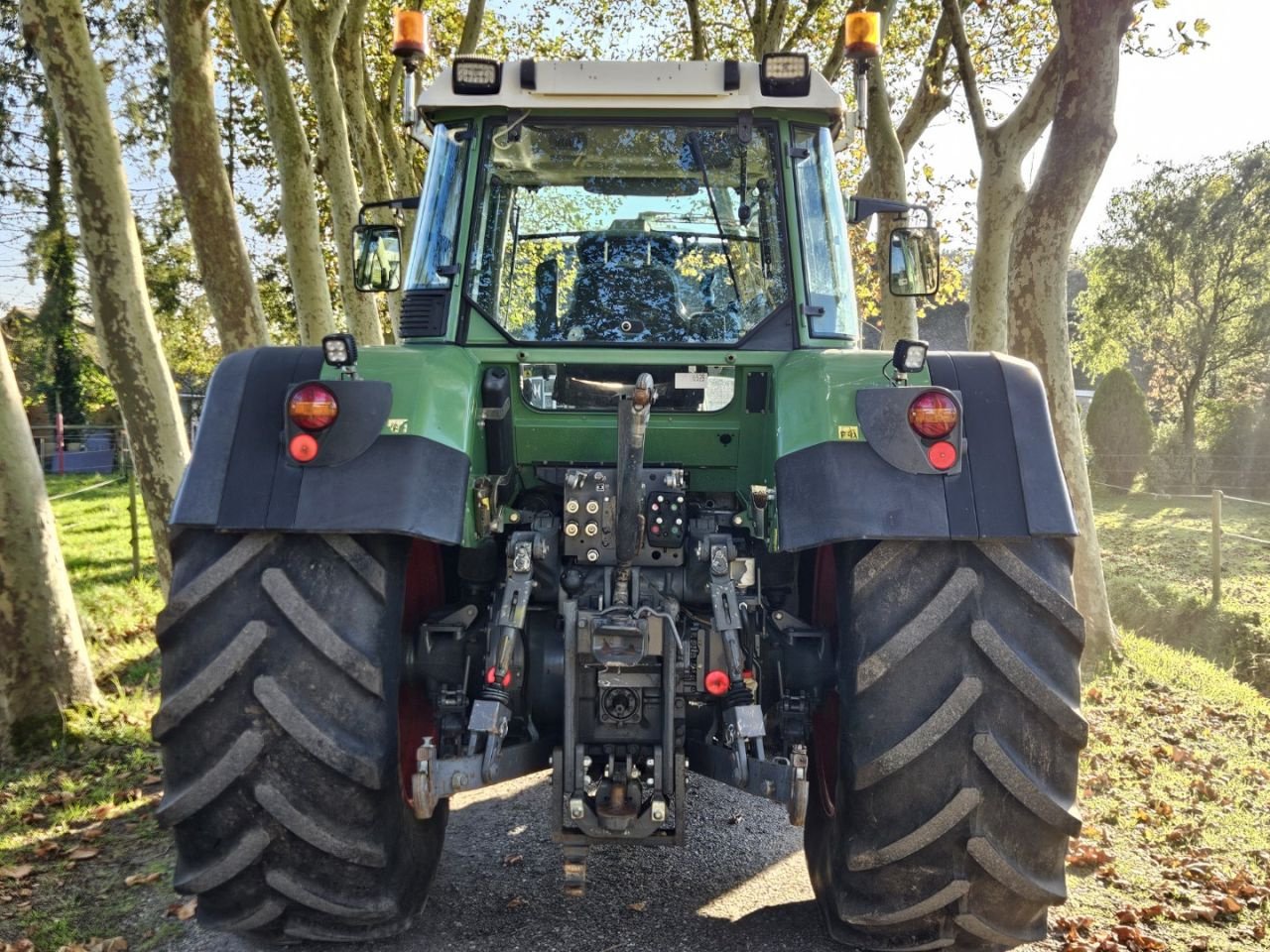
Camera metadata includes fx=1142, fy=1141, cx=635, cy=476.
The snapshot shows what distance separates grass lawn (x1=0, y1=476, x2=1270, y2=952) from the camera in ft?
13.6

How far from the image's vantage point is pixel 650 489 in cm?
369

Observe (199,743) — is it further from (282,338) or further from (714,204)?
(282,338)

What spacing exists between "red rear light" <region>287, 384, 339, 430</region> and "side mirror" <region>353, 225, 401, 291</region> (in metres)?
1.66

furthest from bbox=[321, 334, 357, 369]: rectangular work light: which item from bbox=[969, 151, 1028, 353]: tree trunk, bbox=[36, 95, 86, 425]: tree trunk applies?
bbox=[36, 95, 86, 425]: tree trunk

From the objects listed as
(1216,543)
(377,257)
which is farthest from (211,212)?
(1216,543)

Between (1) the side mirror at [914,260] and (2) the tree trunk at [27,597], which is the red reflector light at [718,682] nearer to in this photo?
(1) the side mirror at [914,260]

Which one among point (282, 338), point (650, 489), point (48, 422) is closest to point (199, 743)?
point (650, 489)

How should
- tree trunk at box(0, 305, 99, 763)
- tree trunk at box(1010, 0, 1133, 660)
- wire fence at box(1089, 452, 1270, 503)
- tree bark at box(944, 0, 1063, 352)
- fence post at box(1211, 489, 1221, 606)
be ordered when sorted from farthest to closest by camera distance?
wire fence at box(1089, 452, 1270, 503) → fence post at box(1211, 489, 1221, 606) → tree bark at box(944, 0, 1063, 352) → tree trunk at box(1010, 0, 1133, 660) → tree trunk at box(0, 305, 99, 763)

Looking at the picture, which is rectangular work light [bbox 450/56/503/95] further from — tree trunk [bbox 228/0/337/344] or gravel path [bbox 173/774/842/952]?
tree trunk [bbox 228/0/337/344]

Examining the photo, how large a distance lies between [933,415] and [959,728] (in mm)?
883

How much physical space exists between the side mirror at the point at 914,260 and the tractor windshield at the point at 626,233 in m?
0.90

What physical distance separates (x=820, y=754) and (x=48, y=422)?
3390 centimetres

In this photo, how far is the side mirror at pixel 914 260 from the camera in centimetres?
475

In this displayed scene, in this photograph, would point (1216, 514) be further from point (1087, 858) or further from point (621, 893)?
point (621, 893)
